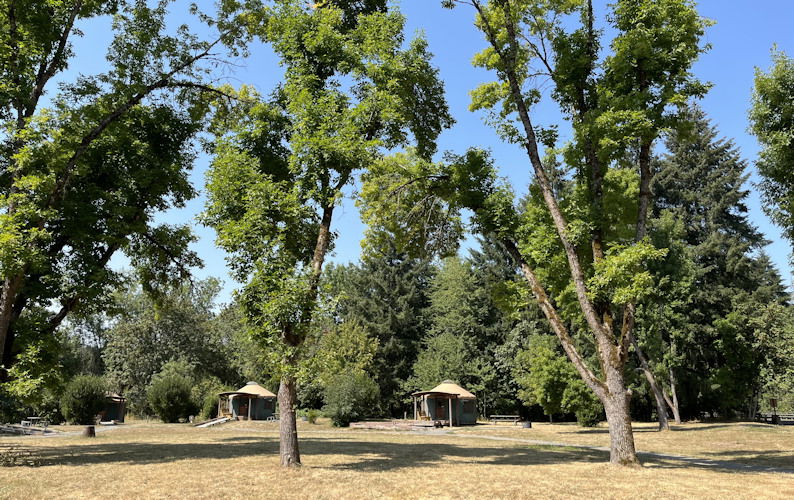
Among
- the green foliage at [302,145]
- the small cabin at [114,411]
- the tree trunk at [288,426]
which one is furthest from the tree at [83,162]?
the small cabin at [114,411]

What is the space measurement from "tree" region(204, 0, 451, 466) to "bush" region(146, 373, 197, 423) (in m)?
29.1

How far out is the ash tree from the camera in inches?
506

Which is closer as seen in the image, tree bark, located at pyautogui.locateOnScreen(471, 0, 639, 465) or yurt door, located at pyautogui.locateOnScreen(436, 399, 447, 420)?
tree bark, located at pyautogui.locateOnScreen(471, 0, 639, 465)

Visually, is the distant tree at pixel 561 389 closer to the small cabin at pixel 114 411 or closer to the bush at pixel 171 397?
the bush at pixel 171 397

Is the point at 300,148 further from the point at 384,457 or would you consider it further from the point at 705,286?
the point at 705,286

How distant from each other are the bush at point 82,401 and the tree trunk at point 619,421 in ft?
120

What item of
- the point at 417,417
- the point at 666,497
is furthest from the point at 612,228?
the point at 417,417

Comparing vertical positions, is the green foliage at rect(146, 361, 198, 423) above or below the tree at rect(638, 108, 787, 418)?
below

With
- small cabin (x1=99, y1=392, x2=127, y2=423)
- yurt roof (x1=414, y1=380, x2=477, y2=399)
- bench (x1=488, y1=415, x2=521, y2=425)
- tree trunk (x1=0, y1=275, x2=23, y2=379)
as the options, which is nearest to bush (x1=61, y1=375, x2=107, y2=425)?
small cabin (x1=99, y1=392, x2=127, y2=423)

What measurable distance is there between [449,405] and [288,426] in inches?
1086

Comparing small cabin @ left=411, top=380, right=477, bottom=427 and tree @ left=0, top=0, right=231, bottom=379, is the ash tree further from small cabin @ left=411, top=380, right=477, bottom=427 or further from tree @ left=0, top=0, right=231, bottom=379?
small cabin @ left=411, top=380, right=477, bottom=427

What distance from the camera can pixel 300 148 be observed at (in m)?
12.5

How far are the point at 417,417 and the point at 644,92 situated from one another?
34.5m

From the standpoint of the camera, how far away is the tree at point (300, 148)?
1152 cm
